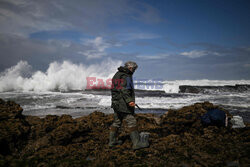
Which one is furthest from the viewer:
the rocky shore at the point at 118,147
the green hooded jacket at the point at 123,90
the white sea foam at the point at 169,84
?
the white sea foam at the point at 169,84

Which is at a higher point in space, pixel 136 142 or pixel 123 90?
pixel 123 90

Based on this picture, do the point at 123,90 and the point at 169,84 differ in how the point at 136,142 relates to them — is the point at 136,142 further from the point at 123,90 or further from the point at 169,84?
the point at 169,84

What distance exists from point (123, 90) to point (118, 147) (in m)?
1.38

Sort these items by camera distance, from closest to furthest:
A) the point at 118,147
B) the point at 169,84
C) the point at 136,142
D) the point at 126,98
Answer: the point at 126,98 → the point at 136,142 → the point at 118,147 → the point at 169,84

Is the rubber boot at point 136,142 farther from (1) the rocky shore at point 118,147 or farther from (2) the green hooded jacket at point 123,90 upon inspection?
(2) the green hooded jacket at point 123,90

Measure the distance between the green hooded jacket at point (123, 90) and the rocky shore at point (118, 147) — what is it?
954 mm

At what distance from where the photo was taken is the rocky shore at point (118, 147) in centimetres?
373

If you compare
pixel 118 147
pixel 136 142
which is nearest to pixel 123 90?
pixel 136 142

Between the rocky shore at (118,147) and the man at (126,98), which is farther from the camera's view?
the man at (126,98)

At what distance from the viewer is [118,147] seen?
4676 millimetres

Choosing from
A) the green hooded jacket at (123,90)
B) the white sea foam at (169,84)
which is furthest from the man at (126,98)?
the white sea foam at (169,84)

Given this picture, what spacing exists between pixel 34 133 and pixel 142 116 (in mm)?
3506

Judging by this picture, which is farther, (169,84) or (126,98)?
(169,84)

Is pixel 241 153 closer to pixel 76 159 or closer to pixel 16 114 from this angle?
pixel 76 159
